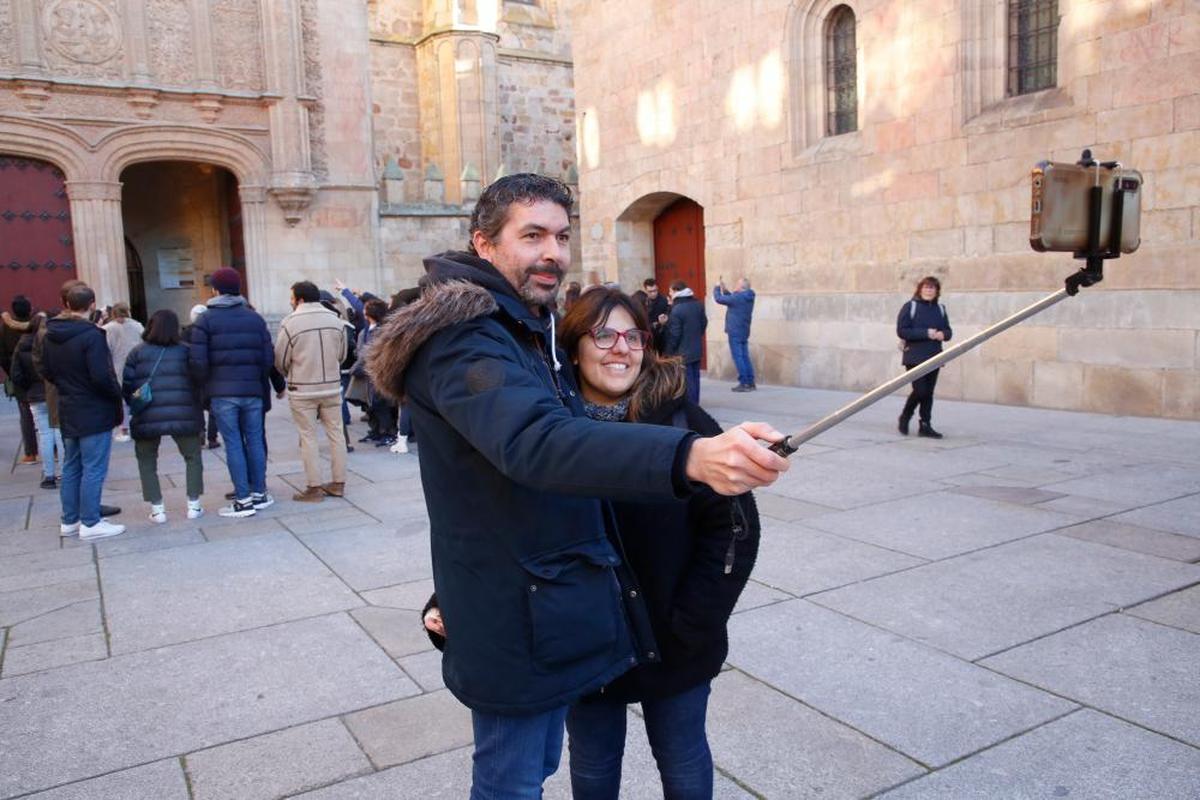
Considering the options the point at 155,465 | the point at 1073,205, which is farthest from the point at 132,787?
the point at 155,465

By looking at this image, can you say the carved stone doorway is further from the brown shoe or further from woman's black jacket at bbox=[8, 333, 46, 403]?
the brown shoe

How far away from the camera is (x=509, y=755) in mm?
1983

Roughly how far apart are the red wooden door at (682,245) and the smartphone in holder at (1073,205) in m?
14.1

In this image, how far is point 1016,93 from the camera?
35.6 ft

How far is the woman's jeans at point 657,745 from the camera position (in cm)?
225

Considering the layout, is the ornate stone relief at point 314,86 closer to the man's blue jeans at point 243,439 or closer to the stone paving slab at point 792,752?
the man's blue jeans at point 243,439

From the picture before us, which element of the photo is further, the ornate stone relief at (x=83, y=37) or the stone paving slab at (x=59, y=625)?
the ornate stone relief at (x=83, y=37)

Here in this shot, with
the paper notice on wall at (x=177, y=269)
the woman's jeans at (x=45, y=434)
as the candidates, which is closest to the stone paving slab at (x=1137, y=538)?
the woman's jeans at (x=45, y=434)

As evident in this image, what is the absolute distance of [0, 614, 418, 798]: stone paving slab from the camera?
342 cm

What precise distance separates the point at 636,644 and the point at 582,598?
26cm

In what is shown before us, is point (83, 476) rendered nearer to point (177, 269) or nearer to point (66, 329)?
point (66, 329)

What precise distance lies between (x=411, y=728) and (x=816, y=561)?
8.67 ft

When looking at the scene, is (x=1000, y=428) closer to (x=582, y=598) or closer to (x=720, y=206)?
(x=720, y=206)

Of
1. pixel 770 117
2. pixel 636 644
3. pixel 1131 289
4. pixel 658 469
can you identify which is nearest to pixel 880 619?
pixel 636 644
